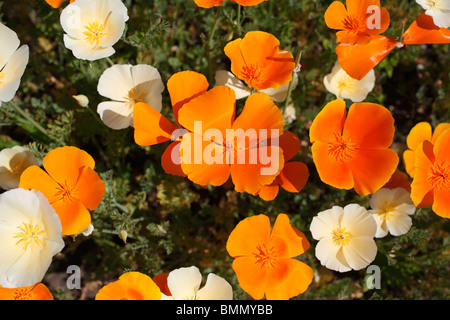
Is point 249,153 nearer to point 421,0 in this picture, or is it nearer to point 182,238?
point 182,238

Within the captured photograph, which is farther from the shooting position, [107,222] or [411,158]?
[107,222]

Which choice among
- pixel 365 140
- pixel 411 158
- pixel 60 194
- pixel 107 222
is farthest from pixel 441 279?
pixel 60 194

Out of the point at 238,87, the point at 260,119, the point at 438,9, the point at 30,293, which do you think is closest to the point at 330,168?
the point at 260,119

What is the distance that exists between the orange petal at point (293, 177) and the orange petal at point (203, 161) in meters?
0.29

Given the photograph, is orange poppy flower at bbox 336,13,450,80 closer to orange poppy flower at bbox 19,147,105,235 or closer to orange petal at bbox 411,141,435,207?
orange petal at bbox 411,141,435,207

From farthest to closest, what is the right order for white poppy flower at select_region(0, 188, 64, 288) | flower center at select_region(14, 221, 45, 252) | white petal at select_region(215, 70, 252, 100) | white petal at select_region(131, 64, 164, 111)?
1. white petal at select_region(215, 70, 252, 100)
2. white petal at select_region(131, 64, 164, 111)
3. flower center at select_region(14, 221, 45, 252)
4. white poppy flower at select_region(0, 188, 64, 288)

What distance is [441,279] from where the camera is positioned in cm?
239

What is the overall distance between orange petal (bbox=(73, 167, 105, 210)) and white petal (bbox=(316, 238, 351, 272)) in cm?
94

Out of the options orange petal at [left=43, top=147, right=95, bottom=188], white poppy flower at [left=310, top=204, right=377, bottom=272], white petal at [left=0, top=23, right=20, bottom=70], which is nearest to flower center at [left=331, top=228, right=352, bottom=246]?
white poppy flower at [left=310, top=204, right=377, bottom=272]

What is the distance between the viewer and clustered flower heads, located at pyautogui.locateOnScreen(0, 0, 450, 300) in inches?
62.6

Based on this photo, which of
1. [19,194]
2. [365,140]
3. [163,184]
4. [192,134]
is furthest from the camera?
[163,184]

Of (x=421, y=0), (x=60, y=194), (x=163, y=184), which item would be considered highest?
(x=421, y=0)
